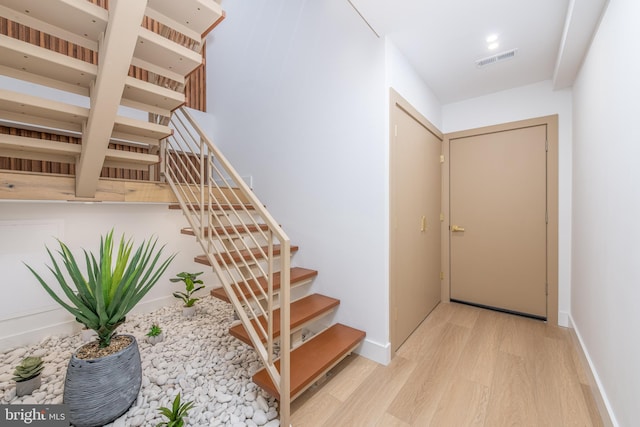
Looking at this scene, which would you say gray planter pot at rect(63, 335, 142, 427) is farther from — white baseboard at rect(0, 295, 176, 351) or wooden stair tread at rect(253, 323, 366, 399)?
white baseboard at rect(0, 295, 176, 351)

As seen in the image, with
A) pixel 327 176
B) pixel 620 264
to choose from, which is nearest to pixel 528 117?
pixel 620 264

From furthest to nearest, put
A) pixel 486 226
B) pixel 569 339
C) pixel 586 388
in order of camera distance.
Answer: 1. pixel 486 226
2. pixel 569 339
3. pixel 586 388

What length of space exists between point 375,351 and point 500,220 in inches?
78.6

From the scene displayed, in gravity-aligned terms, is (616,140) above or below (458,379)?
above

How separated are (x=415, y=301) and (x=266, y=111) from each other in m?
2.53

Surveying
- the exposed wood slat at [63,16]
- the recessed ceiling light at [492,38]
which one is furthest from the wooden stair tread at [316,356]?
the recessed ceiling light at [492,38]

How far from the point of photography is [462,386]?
1.73 meters

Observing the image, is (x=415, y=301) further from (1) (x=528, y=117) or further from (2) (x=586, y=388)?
(1) (x=528, y=117)

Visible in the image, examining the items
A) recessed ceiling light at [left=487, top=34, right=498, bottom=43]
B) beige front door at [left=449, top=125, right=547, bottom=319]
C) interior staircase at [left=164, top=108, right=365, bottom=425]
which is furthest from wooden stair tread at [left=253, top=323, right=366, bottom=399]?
recessed ceiling light at [left=487, top=34, right=498, bottom=43]

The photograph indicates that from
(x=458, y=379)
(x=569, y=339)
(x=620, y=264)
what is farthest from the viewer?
(x=569, y=339)

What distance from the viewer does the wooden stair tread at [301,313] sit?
1.77 metres

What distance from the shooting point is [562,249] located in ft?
8.34

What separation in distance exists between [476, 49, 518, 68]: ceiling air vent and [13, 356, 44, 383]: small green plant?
13.2 feet

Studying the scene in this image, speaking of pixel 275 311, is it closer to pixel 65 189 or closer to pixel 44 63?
pixel 65 189
